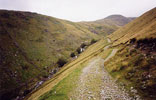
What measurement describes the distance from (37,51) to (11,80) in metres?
40.2

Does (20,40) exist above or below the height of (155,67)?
above

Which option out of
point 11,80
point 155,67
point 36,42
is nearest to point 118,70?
point 155,67

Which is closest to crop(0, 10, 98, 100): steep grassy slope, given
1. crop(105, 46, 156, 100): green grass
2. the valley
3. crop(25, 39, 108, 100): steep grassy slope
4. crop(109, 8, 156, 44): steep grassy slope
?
the valley

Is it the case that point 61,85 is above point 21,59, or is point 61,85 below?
below

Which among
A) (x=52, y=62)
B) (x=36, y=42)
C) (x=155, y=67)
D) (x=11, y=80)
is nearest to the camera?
(x=155, y=67)

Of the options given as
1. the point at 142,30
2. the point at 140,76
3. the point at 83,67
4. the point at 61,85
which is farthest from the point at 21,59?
the point at 142,30

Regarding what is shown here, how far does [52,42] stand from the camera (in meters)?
125

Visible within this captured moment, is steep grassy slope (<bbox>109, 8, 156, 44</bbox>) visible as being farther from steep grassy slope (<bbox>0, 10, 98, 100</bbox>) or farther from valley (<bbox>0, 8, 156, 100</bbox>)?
steep grassy slope (<bbox>0, 10, 98, 100</bbox>)

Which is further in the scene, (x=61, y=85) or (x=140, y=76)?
(x=61, y=85)

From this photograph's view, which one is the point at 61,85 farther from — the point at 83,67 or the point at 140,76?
the point at 140,76

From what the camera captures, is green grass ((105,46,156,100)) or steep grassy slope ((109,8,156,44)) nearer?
green grass ((105,46,156,100))

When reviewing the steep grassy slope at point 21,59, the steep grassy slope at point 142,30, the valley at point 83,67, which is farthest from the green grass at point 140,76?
the steep grassy slope at point 21,59

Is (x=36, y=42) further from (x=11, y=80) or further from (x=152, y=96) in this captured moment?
(x=152, y=96)

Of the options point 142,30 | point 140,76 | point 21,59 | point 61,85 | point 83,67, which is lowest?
point 83,67
